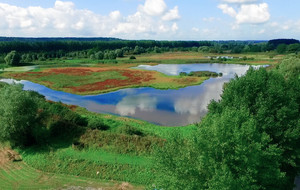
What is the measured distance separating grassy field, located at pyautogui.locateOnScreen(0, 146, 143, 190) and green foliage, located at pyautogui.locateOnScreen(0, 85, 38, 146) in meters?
3.62

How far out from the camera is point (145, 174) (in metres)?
22.8

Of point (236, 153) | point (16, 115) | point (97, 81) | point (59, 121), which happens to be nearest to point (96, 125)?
point (59, 121)

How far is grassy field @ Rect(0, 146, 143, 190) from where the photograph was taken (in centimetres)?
2155

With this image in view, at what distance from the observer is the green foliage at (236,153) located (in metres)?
13.5

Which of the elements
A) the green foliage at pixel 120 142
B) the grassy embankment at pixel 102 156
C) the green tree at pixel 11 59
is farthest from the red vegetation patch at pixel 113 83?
the green tree at pixel 11 59

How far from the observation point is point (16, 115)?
27.1 metres

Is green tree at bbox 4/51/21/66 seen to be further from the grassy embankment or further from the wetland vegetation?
the grassy embankment

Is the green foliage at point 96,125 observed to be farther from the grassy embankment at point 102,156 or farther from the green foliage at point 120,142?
the green foliage at point 120,142

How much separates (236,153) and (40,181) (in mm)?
19385

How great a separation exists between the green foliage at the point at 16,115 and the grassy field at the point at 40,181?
3.62 meters

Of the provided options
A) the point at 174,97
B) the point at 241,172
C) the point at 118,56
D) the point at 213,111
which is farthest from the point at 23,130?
the point at 118,56

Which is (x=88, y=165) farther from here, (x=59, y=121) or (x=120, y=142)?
(x=59, y=121)

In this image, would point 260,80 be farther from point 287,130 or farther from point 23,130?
point 23,130

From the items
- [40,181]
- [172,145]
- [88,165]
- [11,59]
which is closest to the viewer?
[172,145]
